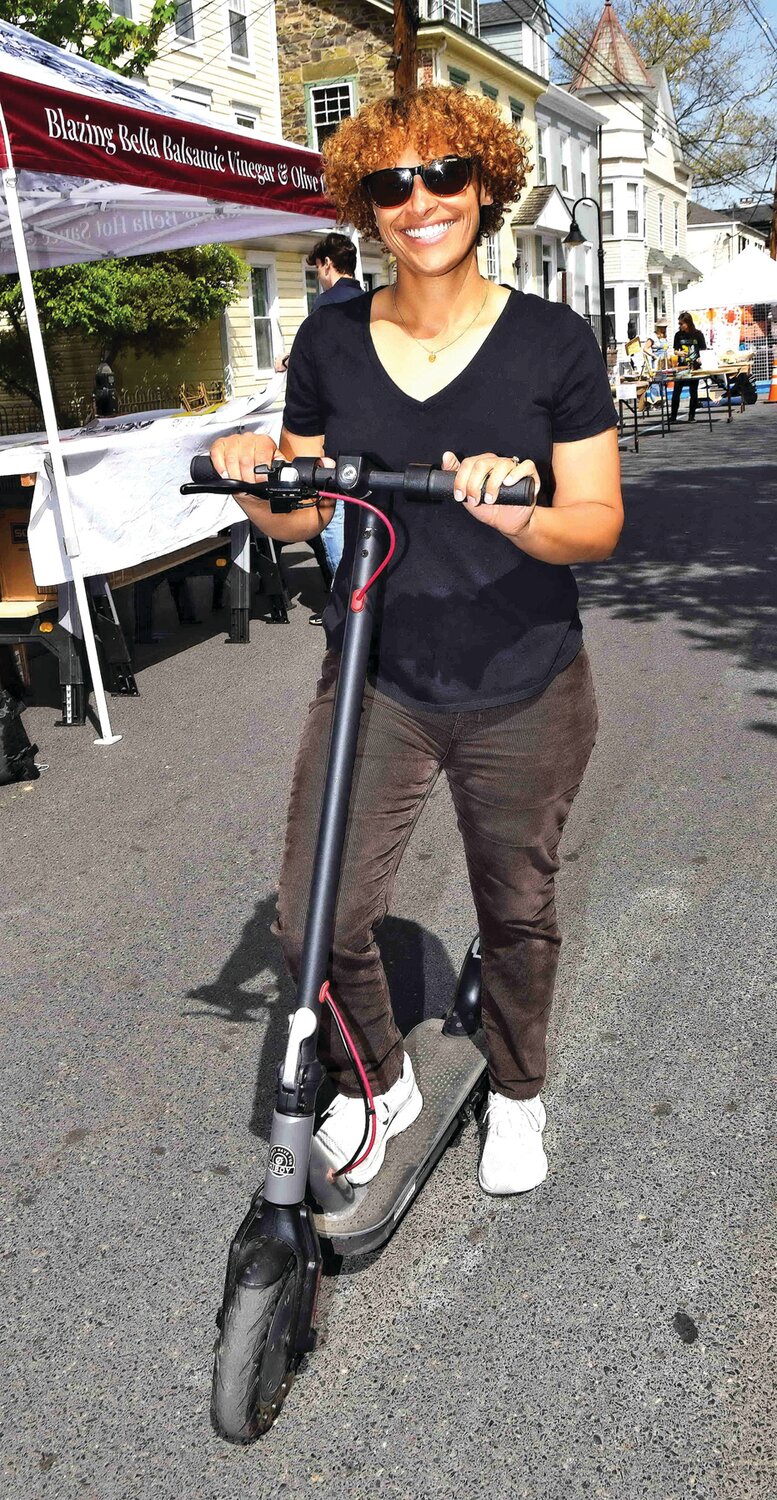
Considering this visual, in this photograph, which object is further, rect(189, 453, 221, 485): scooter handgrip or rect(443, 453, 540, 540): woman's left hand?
rect(189, 453, 221, 485): scooter handgrip

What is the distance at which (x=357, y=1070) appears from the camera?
2473mm

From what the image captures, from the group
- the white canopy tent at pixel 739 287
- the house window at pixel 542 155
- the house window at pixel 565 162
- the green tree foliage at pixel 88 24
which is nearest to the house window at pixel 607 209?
the house window at pixel 565 162

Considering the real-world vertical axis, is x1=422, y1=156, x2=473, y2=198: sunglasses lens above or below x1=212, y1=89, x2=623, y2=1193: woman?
above

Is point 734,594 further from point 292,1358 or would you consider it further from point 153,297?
point 153,297

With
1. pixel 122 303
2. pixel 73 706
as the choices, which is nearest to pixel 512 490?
pixel 73 706

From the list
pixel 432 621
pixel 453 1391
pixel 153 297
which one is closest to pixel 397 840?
pixel 432 621

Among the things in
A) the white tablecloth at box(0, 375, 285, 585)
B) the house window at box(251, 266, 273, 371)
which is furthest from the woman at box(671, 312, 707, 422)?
the white tablecloth at box(0, 375, 285, 585)

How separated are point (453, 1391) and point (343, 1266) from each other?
41 centimetres

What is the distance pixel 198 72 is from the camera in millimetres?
25125

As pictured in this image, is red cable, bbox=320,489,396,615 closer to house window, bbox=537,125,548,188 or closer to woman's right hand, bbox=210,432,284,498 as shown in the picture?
woman's right hand, bbox=210,432,284,498

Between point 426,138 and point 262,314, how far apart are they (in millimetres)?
26169

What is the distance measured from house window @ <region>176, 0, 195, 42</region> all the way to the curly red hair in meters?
25.5

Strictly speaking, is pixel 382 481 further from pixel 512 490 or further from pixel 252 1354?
pixel 252 1354

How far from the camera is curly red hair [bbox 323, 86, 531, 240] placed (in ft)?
7.82
